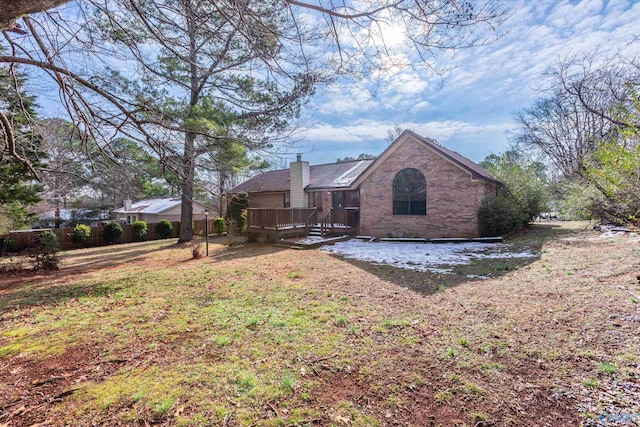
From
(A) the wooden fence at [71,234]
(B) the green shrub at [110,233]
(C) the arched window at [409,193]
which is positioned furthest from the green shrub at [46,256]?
(C) the arched window at [409,193]

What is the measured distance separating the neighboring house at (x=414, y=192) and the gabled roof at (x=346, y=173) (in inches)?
1.9

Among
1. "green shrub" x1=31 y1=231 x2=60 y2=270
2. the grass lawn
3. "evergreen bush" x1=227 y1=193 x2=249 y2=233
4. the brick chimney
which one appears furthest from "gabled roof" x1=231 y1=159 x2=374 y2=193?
"green shrub" x1=31 y1=231 x2=60 y2=270

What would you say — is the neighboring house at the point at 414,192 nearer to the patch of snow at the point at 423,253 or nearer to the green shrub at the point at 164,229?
the patch of snow at the point at 423,253

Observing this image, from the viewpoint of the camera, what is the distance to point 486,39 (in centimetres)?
361

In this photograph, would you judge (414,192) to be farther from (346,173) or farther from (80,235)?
(80,235)

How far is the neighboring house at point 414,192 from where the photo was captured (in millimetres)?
12727

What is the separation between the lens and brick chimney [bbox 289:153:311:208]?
17.3m

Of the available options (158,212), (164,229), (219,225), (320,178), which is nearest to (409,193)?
(320,178)

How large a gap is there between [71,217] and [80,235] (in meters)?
16.4

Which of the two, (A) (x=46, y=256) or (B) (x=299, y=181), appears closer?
(A) (x=46, y=256)

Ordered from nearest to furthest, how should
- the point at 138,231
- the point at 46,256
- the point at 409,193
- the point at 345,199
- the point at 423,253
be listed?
the point at 46,256 < the point at 423,253 < the point at 409,193 < the point at 345,199 < the point at 138,231

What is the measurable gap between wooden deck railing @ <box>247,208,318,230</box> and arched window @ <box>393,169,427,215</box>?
475 centimetres

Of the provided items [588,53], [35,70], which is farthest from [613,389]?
[588,53]

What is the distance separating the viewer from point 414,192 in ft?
45.2
